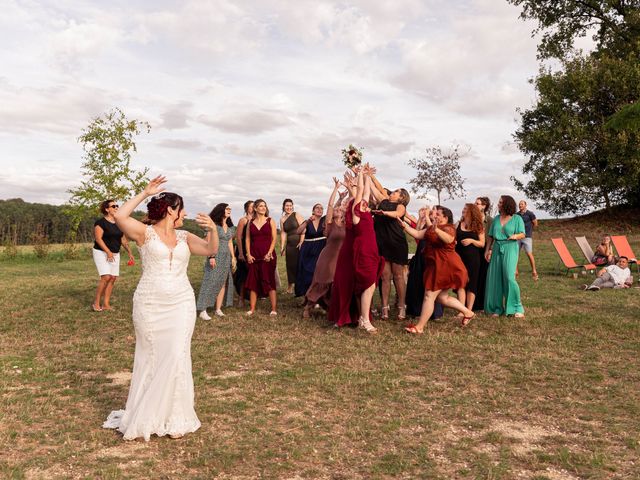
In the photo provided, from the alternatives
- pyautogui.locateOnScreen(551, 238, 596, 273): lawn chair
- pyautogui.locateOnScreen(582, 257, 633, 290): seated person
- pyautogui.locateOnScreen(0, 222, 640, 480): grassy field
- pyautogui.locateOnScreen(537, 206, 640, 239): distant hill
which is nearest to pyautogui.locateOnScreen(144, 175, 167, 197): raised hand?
pyautogui.locateOnScreen(0, 222, 640, 480): grassy field

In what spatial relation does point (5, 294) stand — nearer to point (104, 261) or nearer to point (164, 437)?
point (104, 261)

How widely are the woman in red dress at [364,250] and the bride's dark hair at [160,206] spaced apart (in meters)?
4.34

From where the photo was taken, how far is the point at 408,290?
1074cm

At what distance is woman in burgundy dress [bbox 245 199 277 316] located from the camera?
10.7 metres

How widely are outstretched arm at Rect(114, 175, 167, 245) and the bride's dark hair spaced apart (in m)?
0.15

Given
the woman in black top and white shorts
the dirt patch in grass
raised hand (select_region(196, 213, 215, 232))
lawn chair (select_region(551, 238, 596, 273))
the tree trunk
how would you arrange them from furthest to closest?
1. the tree trunk
2. lawn chair (select_region(551, 238, 596, 273))
3. the woman in black top and white shorts
4. the dirt patch in grass
5. raised hand (select_region(196, 213, 215, 232))

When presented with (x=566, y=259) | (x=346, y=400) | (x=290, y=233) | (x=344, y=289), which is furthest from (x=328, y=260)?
(x=566, y=259)

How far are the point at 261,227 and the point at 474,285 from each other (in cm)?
389

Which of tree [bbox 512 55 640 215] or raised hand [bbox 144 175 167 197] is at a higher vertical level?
tree [bbox 512 55 640 215]

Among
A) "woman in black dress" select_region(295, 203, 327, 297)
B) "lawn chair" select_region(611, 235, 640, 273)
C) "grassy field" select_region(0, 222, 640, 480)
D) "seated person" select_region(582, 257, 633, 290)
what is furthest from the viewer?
"lawn chair" select_region(611, 235, 640, 273)

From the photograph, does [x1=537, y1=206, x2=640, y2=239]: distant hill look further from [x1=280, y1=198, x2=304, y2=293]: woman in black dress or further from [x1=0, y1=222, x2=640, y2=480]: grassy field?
[x1=0, y1=222, x2=640, y2=480]: grassy field

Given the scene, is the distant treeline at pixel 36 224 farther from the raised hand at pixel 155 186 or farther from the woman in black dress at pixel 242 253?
the raised hand at pixel 155 186

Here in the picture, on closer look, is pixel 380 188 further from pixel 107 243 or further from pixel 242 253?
A: pixel 107 243

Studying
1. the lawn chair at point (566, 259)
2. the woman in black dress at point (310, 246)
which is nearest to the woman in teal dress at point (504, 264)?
the woman in black dress at point (310, 246)
